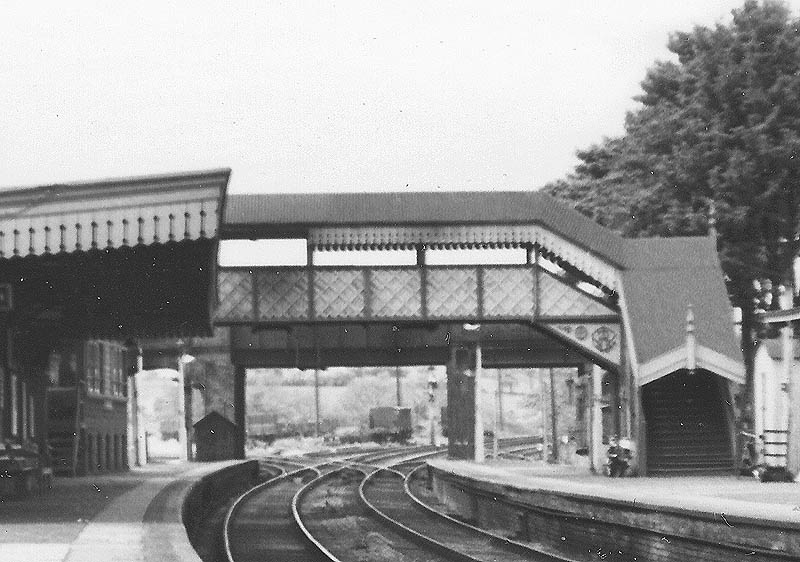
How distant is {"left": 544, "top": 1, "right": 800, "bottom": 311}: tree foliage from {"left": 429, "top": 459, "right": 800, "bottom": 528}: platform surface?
901 centimetres

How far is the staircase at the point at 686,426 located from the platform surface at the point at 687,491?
1.45 metres

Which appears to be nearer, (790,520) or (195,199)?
(790,520)

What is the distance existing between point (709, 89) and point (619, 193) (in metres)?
6.18

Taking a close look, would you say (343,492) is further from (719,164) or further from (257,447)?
(257,447)

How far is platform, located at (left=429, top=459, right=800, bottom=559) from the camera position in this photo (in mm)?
16609

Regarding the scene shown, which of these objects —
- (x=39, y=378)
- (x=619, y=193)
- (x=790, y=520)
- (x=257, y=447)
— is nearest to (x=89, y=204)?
(x=790, y=520)

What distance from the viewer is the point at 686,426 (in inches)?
1398

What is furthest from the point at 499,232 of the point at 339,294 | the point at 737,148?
the point at 737,148

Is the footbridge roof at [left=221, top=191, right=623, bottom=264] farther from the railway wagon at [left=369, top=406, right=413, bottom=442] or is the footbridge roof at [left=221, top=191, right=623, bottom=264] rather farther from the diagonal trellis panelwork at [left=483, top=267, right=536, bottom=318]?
the railway wagon at [left=369, top=406, right=413, bottom=442]

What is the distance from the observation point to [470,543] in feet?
86.0

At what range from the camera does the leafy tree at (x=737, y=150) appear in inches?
1689

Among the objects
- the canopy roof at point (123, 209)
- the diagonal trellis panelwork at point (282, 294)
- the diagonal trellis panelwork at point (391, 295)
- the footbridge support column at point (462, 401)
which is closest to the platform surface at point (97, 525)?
→ the canopy roof at point (123, 209)

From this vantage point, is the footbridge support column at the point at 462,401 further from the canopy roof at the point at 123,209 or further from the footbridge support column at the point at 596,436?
the canopy roof at the point at 123,209

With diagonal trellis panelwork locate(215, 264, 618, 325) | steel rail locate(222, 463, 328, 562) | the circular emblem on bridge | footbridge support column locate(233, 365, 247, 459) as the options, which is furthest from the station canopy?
footbridge support column locate(233, 365, 247, 459)
